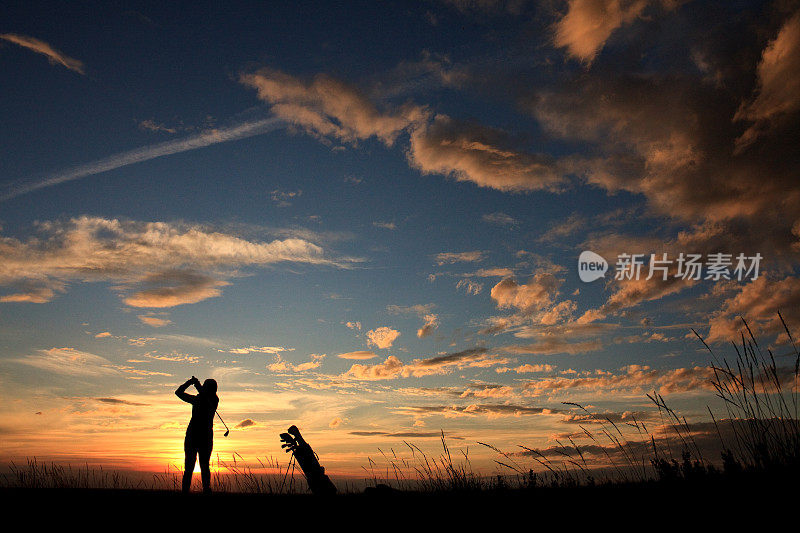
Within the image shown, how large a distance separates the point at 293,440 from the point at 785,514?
821cm

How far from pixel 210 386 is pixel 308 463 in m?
2.39

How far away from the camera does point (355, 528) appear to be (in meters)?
5.35

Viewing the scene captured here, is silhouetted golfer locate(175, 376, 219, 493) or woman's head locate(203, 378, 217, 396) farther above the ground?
woman's head locate(203, 378, 217, 396)

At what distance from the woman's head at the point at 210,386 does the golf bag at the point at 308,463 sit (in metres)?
1.61

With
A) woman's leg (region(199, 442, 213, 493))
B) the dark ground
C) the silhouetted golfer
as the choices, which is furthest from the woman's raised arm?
the dark ground

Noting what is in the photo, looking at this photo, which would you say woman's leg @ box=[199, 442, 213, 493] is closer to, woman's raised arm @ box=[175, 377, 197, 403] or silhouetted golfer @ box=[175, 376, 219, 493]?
silhouetted golfer @ box=[175, 376, 219, 493]

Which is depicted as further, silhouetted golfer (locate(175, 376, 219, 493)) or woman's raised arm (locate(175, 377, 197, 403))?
woman's raised arm (locate(175, 377, 197, 403))

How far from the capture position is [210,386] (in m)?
10.2

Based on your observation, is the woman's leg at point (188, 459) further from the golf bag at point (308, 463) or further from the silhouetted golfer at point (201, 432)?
the golf bag at point (308, 463)

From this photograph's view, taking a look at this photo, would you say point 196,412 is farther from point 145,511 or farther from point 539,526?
point 539,526

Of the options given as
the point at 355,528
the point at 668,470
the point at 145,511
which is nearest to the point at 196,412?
the point at 145,511

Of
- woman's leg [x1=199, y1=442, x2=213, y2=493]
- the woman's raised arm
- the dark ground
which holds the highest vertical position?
the woman's raised arm

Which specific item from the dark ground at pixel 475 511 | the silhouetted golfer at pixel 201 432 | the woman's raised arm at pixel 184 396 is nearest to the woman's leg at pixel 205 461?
the silhouetted golfer at pixel 201 432

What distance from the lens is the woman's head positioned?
10.2 meters
